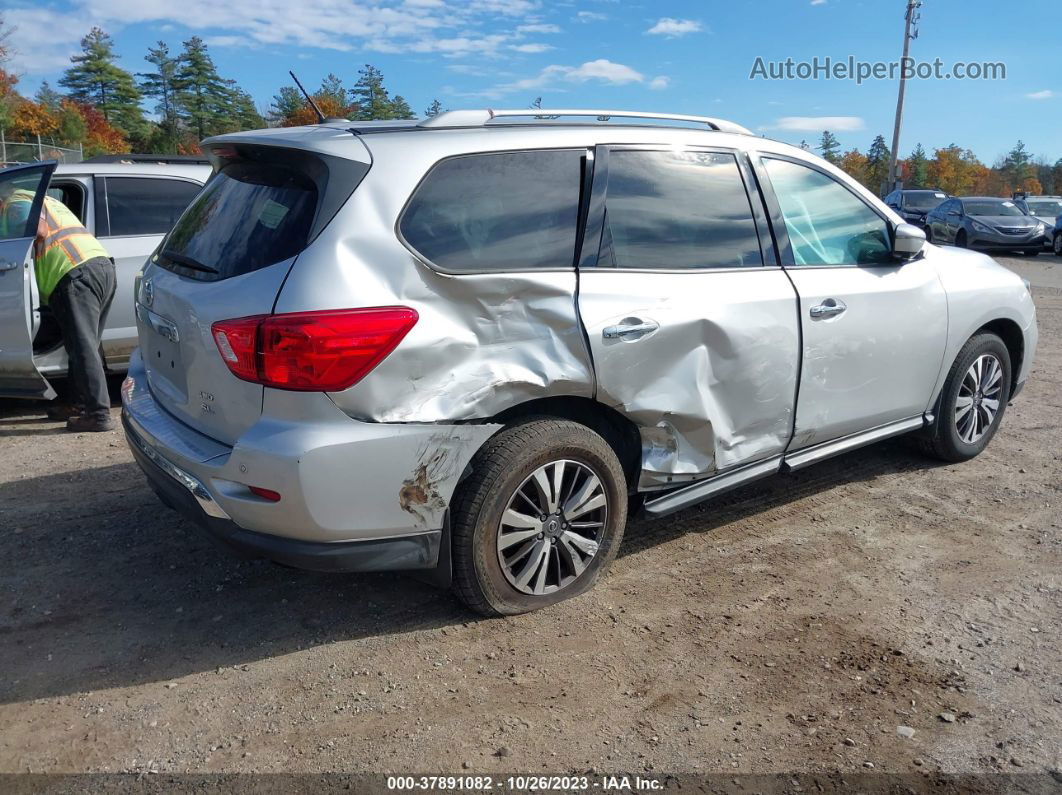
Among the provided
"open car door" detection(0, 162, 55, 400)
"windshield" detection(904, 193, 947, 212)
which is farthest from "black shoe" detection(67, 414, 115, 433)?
"windshield" detection(904, 193, 947, 212)

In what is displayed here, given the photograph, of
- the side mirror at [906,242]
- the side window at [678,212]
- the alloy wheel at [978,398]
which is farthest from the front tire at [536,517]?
the alloy wheel at [978,398]

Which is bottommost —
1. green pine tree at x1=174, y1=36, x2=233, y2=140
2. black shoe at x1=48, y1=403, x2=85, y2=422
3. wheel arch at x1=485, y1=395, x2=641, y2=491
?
black shoe at x1=48, y1=403, x2=85, y2=422

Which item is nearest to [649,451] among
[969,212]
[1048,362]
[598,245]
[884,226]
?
[598,245]

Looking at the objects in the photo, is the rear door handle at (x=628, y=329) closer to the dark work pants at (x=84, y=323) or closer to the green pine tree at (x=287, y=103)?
the dark work pants at (x=84, y=323)

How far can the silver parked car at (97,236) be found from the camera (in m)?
5.86

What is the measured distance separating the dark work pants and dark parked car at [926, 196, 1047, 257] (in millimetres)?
21794

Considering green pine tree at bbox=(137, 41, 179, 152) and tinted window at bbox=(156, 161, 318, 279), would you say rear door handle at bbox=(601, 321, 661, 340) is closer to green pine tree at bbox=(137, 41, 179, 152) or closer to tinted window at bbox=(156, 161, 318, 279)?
tinted window at bbox=(156, 161, 318, 279)

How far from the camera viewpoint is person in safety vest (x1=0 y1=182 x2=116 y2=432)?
19.6 ft

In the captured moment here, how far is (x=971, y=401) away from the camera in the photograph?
5258mm

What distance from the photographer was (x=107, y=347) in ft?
21.7

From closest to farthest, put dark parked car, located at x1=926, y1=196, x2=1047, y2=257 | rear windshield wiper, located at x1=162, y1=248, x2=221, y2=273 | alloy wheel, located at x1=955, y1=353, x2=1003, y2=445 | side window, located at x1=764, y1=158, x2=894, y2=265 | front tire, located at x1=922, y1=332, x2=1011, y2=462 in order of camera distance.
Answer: rear windshield wiper, located at x1=162, y1=248, x2=221, y2=273, side window, located at x1=764, y1=158, x2=894, y2=265, front tire, located at x1=922, y1=332, x2=1011, y2=462, alloy wheel, located at x1=955, y1=353, x2=1003, y2=445, dark parked car, located at x1=926, y1=196, x2=1047, y2=257

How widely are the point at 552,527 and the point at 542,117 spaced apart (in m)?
1.71

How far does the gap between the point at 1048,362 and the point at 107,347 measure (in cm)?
834

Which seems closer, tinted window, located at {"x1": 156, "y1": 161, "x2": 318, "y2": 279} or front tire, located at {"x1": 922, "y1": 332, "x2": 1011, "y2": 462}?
tinted window, located at {"x1": 156, "y1": 161, "x2": 318, "y2": 279}
